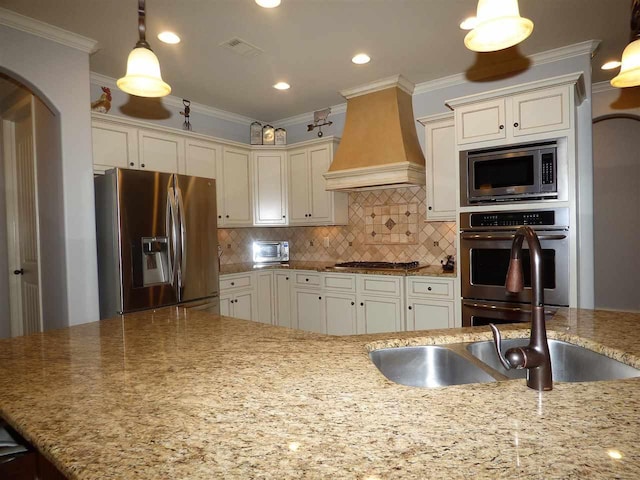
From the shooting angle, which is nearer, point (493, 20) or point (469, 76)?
point (493, 20)

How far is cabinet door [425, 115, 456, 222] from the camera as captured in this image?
3.43 m

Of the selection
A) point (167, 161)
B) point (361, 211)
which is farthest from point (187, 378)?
point (361, 211)

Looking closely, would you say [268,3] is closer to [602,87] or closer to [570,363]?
[570,363]

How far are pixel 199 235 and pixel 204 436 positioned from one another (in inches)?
113

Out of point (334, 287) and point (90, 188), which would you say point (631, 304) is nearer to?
point (334, 287)

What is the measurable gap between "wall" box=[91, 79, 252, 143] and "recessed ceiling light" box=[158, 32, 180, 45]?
3.41 ft

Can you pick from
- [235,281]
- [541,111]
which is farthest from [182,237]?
[541,111]

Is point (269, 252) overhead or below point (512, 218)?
below

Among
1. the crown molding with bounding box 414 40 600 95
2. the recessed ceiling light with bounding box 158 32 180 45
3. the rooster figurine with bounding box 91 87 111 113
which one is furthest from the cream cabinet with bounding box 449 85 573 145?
the rooster figurine with bounding box 91 87 111 113

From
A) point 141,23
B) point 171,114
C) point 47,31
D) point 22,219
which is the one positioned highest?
point 47,31

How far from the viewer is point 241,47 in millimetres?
2961

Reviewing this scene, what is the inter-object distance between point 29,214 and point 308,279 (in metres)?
2.55

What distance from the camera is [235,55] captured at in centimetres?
310

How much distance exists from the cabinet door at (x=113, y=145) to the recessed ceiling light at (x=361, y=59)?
2023 millimetres
